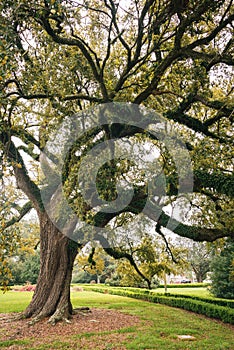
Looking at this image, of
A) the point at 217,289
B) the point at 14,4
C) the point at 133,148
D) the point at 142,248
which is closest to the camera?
the point at 14,4

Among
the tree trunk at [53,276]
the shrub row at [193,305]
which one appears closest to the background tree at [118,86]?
the tree trunk at [53,276]

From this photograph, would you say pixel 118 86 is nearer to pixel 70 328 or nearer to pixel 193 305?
pixel 70 328

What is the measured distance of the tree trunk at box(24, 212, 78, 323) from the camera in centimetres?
1110

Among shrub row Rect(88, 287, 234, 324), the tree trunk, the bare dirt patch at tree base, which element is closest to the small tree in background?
shrub row Rect(88, 287, 234, 324)

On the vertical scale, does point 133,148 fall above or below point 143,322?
above

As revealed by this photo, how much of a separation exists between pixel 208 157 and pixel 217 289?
48.8 ft

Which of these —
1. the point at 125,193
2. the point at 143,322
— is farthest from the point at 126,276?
the point at 125,193

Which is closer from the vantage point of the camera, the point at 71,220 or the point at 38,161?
the point at 71,220

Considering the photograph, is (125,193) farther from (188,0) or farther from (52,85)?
(188,0)

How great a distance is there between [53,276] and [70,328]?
85.8 inches

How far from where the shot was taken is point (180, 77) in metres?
8.87

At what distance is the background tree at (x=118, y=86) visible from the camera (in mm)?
7203

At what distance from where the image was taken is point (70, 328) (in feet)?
31.8

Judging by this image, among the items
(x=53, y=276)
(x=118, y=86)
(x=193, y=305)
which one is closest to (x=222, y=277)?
(x=193, y=305)
